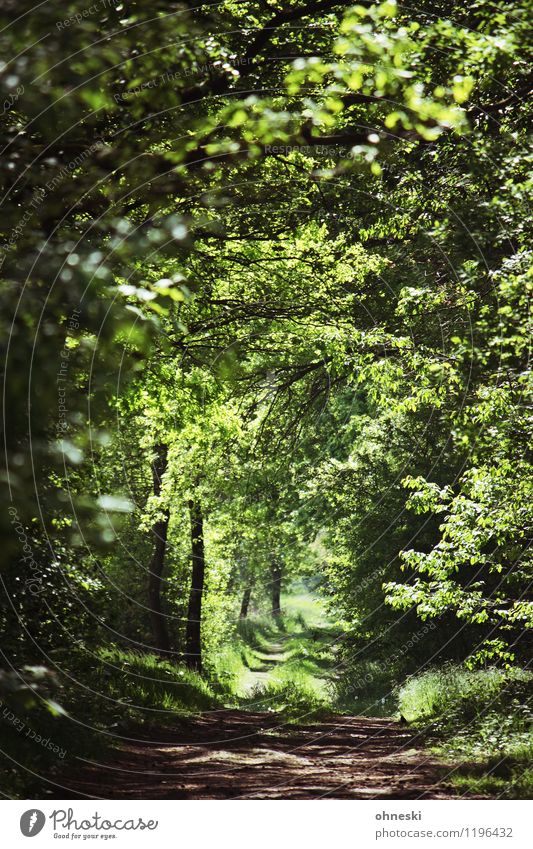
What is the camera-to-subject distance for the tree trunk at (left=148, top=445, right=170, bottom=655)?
13945 mm

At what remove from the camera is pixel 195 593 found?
14.7 meters

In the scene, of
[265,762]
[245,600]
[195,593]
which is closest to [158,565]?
[195,593]

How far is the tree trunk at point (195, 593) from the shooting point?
13.9 meters

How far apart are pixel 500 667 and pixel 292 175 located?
846 centimetres

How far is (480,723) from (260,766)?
9.56 feet

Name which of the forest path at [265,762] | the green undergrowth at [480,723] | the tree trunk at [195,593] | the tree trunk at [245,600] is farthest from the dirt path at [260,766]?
the tree trunk at [245,600]

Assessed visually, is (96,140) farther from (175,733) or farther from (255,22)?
(175,733)

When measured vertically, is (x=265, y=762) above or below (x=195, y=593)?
below

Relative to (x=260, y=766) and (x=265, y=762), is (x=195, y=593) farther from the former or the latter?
(x=260, y=766)

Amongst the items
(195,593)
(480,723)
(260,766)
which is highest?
(195,593)

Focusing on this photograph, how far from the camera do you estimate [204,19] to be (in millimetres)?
5668

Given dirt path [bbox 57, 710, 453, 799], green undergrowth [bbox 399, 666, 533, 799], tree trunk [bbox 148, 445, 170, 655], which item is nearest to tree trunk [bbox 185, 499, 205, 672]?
tree trunk [bbox 148, 445, 170, 655]

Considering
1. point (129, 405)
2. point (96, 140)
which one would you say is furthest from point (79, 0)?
point (129, 405)

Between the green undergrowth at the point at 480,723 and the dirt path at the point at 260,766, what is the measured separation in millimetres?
307
